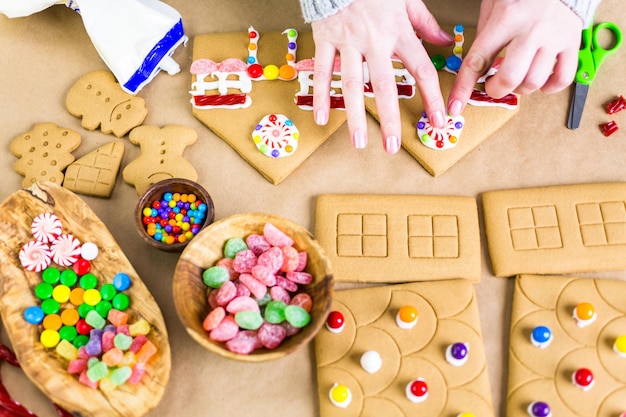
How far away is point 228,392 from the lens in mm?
963

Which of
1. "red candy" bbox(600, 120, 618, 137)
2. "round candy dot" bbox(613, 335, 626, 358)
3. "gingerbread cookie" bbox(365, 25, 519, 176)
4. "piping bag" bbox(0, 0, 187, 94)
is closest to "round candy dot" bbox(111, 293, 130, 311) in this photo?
"piping bag" bbox(0, 0, 187, 94)

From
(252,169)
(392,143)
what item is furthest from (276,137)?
(392,143)

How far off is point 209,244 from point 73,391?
0.31 metres

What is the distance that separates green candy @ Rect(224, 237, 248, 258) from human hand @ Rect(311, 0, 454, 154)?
283mm

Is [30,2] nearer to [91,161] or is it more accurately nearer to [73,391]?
[91,161]

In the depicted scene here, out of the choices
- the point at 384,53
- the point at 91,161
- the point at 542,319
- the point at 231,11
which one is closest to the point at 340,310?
the point at 542,319

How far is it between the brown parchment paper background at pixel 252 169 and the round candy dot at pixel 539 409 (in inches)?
2.1

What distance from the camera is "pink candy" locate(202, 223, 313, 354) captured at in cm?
85

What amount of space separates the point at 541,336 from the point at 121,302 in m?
0.71

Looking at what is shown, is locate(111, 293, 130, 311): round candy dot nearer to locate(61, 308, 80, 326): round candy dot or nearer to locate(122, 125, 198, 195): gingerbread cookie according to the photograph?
locate(61, 308, 80, 326): round candy dot

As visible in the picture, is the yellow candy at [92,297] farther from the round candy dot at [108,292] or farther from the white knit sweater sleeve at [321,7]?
the white knit sweater sleeve at [321,7]

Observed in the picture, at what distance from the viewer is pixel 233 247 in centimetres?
92

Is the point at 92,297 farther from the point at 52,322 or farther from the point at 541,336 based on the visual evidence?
the point at 541,336

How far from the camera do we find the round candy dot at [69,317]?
0.93m
